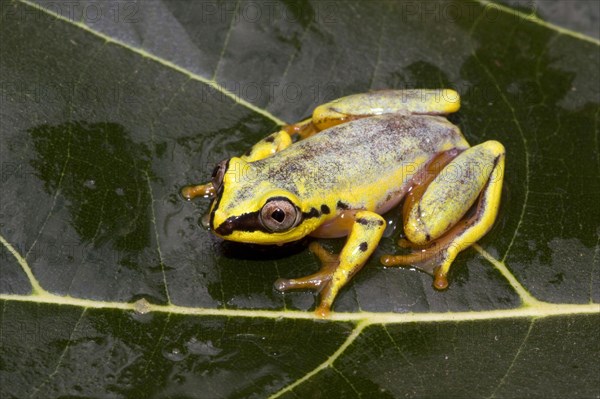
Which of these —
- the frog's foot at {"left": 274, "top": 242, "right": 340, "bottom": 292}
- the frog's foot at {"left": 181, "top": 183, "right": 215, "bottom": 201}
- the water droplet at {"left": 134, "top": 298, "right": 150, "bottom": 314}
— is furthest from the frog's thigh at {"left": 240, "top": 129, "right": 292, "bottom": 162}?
the water droplet at {"left": 134, "top": 298, "right": 150, "bottom": 314}

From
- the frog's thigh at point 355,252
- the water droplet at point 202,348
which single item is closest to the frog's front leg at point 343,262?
the frog's thigh at point 355,252

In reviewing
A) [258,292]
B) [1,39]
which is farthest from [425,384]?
[1,39]

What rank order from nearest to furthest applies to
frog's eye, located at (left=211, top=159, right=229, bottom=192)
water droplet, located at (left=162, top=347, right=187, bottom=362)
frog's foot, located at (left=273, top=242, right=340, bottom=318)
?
water droplet, located at (left=162, top=347, right=187, bottom=362), frog's foot, located at (left=273, top=242, right=340, bottom=318), frog's eye, located at (left=211, top=159, right=229, bottom=192)

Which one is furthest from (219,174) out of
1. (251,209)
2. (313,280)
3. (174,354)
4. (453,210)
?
(453,210)

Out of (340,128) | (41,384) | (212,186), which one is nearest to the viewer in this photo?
(41,384)

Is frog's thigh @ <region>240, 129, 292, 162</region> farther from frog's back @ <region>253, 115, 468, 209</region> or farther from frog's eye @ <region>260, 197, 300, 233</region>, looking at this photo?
frog's eye @ <region>260, 197, 300, 233</region>

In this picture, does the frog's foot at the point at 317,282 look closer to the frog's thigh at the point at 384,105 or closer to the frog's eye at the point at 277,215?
the frog's eye at the point at 277,215

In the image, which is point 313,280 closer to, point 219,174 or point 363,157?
point 219,174

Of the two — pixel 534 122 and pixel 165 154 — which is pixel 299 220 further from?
pixel 534 122
